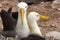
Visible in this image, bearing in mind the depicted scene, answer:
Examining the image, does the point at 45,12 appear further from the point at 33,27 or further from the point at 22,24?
the point at 22,24

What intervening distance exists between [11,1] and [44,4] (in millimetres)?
925

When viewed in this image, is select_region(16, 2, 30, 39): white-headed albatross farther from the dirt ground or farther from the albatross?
the dirt ground

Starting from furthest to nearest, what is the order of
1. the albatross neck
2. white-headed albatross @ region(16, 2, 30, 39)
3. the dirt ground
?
the dirt ground < the albatross neck < white-headed albatross @ region(16, 2, 30, 39)

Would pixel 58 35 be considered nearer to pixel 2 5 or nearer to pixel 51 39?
pixel 51 39

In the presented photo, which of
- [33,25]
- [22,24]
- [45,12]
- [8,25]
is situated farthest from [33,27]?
[45,12]

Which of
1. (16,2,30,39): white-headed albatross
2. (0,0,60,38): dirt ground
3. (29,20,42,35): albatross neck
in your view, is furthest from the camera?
(0,0,60,38): dirt ground

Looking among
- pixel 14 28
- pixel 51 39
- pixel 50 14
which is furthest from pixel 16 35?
pixel 50 14

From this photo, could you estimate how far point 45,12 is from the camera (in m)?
8.38

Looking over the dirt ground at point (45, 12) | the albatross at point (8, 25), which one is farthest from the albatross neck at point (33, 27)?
the dirt ground at point (45, 12)

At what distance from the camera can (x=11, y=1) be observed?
9234mm

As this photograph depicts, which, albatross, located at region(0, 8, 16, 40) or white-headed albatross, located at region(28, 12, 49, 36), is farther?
albatross, located at region(0, 8, 16, 40)

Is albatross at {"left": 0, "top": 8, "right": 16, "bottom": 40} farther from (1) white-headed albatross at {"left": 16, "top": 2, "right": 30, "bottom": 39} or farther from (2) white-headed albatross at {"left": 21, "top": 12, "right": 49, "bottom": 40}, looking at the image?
(2) white-headed albatross at {"left": 21, "top": 12, "right": 49, "bottom": 40}

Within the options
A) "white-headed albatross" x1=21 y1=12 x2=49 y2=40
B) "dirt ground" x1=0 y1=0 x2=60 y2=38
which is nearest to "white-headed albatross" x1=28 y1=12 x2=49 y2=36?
"white-headed albatross" x1=21 y1=12 x2=49 y2=40

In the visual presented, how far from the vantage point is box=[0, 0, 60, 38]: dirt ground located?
7.39 m
